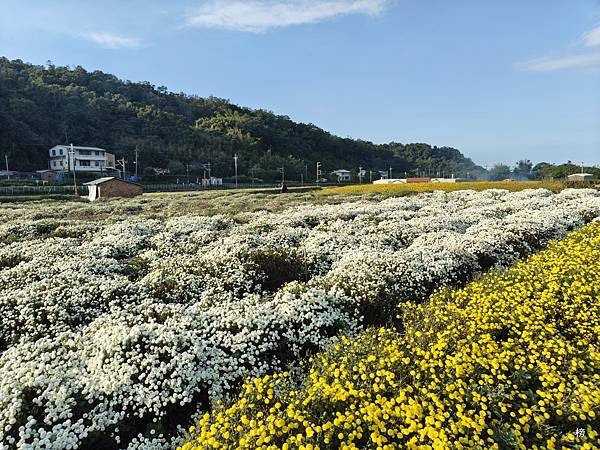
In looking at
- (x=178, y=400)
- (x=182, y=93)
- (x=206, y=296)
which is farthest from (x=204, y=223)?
(x=182, y=93)

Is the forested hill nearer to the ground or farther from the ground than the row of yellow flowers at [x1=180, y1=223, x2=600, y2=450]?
farther from the ground

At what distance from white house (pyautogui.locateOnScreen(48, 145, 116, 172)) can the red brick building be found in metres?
55.6

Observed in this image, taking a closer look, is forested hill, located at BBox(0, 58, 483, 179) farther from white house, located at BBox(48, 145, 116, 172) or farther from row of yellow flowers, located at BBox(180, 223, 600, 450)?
row of yellow flowers, located at BBox(180, 223, 600, 450)

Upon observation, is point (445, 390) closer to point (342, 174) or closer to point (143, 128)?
point (143, 128)

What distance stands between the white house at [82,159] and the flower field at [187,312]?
9512cm

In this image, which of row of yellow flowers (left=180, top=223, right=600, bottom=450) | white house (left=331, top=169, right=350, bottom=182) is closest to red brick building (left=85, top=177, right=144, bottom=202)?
row of yellow flowers (left=180, top=223, right=600, bottom=450)

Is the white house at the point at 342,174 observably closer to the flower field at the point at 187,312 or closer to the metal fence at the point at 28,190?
the metal fence at the point at 28,190

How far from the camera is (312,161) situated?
484ft

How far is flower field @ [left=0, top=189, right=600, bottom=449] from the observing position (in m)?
5.00

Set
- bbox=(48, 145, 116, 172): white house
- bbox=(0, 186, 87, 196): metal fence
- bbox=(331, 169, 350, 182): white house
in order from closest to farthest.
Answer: bbox=(0, 186, 87, 196): metal fence
bbox=(48, 145, 116, 172): white house
bbox=(331, 169, 350, 182): white house

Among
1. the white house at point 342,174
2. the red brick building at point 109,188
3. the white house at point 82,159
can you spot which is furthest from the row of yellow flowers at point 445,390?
the white house at point 342,174

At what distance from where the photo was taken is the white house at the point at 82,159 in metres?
98.1

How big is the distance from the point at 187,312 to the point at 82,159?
4282 inches

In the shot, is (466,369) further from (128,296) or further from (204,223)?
(204,223)
